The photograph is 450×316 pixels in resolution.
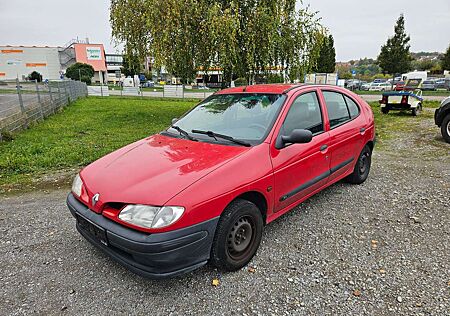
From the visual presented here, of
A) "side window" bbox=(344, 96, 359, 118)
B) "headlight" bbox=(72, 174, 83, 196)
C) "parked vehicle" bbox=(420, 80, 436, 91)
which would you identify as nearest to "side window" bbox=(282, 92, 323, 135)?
"side window" bbox=(344, 96, 359, 118)

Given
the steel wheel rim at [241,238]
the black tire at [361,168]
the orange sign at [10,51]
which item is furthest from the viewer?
the orange sign at [10,51]

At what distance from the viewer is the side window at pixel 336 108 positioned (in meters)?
3.73

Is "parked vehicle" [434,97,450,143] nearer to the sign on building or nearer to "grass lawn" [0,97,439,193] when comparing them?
"grass lawn" [0,97,439,193]

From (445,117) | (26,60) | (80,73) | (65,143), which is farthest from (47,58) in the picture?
(445,117)

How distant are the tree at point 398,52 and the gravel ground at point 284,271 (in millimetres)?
34203

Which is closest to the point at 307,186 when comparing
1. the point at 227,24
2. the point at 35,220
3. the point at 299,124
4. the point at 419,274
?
the point at 299,124

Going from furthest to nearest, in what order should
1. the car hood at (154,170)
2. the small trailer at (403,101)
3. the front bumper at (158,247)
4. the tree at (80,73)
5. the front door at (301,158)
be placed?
the tree at (80,73), the small trailer at (403,101), the front door at (301,158), the car hood at (154,170), the front bumper at (158,247)

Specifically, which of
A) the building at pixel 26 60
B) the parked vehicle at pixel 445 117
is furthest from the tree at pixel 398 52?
the building at pixel 26 60

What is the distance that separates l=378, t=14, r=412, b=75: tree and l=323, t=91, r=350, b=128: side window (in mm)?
34244

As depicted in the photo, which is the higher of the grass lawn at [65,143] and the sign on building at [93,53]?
the sign on building at [93,53]

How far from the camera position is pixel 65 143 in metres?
7.54

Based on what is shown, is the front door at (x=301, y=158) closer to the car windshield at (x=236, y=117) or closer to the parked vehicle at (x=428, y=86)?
the car windshield at (x=236, y=117)

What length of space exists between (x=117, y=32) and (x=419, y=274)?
11931 millimetres

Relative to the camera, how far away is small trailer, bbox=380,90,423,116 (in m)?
12.2
